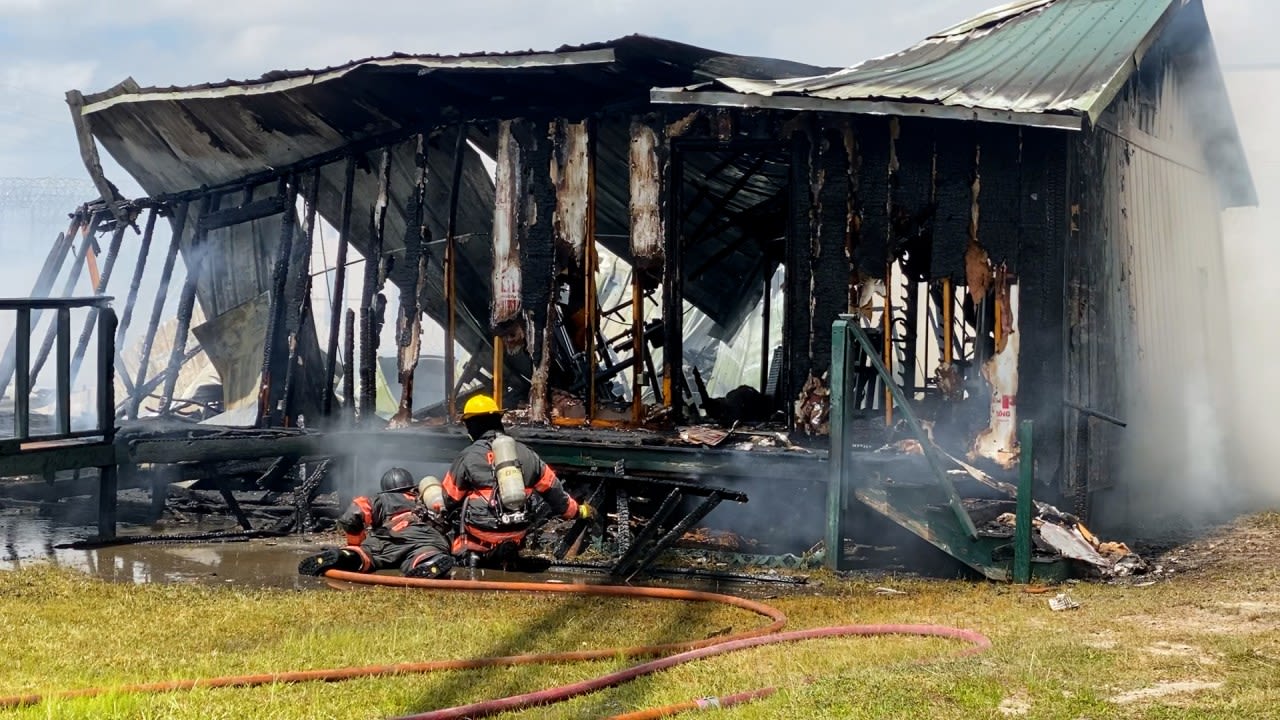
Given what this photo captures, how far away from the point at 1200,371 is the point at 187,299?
520 inches

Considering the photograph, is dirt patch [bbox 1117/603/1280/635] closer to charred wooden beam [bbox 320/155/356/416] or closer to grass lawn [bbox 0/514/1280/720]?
grass lawn [bbox 0/514/1280/720]

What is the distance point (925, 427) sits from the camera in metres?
11.7

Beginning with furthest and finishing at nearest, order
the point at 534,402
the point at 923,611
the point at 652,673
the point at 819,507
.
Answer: the point at 534,402
the point at 819,507
the point at 923,611
the point at 652,673

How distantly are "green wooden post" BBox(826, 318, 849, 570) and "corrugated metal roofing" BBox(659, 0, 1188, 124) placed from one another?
2.04 m

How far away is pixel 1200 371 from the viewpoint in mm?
17359

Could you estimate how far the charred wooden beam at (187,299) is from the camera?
53.7 ft

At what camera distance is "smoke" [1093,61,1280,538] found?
570 inches

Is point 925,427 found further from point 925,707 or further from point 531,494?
point 925,707

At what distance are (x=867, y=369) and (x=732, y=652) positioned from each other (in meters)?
9.21

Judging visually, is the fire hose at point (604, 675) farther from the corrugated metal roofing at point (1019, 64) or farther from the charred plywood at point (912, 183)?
the corrugated metal roofing at point (1019, 64)

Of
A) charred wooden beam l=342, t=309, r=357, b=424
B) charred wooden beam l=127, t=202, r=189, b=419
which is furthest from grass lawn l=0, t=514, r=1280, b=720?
charred wooden beam l=127, t=202, r=189, b=419

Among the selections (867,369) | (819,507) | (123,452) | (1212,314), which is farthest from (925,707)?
(1212,314)

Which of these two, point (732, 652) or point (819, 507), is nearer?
point (732, 652)

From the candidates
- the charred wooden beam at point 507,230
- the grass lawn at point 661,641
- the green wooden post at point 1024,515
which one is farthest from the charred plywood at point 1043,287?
the charred wooden beam at point 507,230
